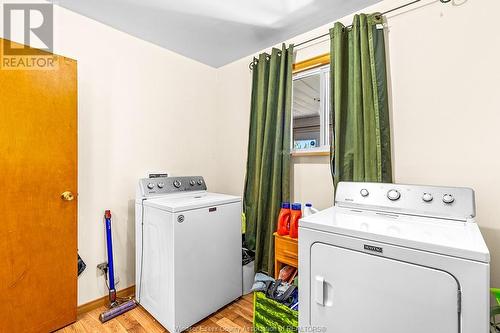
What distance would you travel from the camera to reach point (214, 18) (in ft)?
6.55

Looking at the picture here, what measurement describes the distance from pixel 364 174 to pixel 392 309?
3.15 ft

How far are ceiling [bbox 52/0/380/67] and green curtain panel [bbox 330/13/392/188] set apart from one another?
24cm

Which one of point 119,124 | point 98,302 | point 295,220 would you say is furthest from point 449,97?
point 98,302

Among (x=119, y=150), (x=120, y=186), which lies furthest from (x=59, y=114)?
(x=120, y=186)

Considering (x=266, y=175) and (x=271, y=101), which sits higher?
(x=271, y=101)

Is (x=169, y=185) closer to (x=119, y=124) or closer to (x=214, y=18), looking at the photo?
(x=119, y=124)

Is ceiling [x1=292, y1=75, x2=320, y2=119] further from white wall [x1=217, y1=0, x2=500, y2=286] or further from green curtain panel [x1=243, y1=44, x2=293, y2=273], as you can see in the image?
white wall [x1=217, y1=0, x2=500, y2=286]

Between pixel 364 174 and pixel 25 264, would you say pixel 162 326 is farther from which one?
pixel 364 174

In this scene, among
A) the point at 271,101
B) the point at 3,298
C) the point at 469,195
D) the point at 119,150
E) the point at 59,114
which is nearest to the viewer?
the point at 469,195

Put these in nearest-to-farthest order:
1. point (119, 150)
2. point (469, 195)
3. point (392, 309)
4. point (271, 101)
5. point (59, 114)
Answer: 1. point (392, 309)
2. point (469, 195)
3. point (59, 114)
4. point (119, 150)
5. point (271, 101)

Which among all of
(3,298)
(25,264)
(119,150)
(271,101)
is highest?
(271,101)

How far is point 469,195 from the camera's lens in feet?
3.98

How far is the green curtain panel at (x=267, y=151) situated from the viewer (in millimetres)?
2197

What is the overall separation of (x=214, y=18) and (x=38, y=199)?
1881 millimetres
